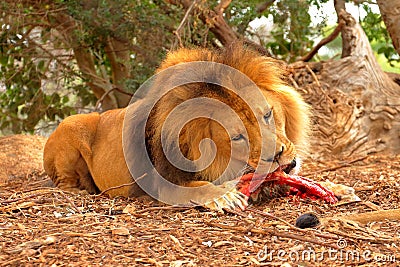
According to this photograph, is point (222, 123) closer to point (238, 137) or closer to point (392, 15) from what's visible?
point (238, 137)

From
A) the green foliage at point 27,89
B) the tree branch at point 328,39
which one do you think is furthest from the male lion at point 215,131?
the green foliage at point 27,89

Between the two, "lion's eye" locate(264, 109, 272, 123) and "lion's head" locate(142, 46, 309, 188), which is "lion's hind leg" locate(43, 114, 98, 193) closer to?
"lion's head" locate(142, 46, 309, 188)

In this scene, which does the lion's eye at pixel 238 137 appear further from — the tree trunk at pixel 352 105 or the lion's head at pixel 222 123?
the tree trunk at pixel 352 105

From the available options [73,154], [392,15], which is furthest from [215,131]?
[392,15]

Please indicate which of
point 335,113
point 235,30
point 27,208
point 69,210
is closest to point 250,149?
point 69,210

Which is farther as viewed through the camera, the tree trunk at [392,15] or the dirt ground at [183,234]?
the tree trunk at [392,15]

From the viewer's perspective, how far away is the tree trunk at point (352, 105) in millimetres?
5902

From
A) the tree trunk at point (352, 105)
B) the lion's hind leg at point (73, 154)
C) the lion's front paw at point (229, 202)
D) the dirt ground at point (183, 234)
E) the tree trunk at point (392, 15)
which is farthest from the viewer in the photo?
the tree trunk at point (352, 105)

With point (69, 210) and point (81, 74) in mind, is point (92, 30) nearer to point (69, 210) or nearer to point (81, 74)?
point (81, 74)

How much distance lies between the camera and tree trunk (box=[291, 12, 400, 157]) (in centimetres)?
590

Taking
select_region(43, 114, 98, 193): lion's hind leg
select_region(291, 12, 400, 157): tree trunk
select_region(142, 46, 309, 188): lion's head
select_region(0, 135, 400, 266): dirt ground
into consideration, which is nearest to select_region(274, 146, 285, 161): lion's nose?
select_region(142, 46, 309, 188): lion's head

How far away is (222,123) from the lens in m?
3.20

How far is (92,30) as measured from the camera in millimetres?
6891

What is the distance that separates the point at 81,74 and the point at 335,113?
3.44 meters
